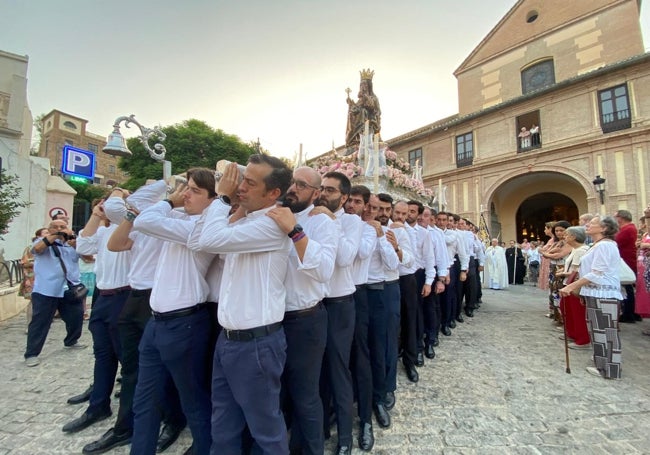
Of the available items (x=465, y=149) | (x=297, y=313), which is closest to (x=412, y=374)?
(x=297, y=313)

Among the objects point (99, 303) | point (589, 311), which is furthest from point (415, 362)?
point (99, 303)

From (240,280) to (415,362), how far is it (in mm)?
3061

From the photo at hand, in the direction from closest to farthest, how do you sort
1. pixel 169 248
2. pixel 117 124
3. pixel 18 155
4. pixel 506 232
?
pixel 169 248, pixel 117 124, pixel 18 155, pixel 506 232

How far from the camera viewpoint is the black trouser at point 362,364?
274cm

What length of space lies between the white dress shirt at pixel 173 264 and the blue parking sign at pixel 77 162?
45.9ft

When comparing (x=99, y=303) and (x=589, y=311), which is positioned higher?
(x=99, y=303)

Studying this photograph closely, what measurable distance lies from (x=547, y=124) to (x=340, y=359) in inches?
826

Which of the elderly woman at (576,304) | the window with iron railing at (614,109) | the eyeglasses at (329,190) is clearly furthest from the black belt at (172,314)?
the window with iron railing at (614,109)

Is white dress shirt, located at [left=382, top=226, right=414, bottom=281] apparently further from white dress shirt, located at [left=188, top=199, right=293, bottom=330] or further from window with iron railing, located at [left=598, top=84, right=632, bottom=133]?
window with iron railing, located at [left=598, top=84, right=632, bottom=133]

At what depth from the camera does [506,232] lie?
2114 centimetres

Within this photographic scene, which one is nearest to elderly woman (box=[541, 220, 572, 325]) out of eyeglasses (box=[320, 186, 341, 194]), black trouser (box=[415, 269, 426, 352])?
black trouser (box=[415, 269, 426, 352])

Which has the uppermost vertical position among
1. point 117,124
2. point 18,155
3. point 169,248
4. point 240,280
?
point 18,155

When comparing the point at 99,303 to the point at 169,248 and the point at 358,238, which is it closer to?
the point at 169,248

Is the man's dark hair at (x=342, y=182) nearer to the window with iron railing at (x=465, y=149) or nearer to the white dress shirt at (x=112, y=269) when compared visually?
the white dress shirt at (x=112, y=269)
